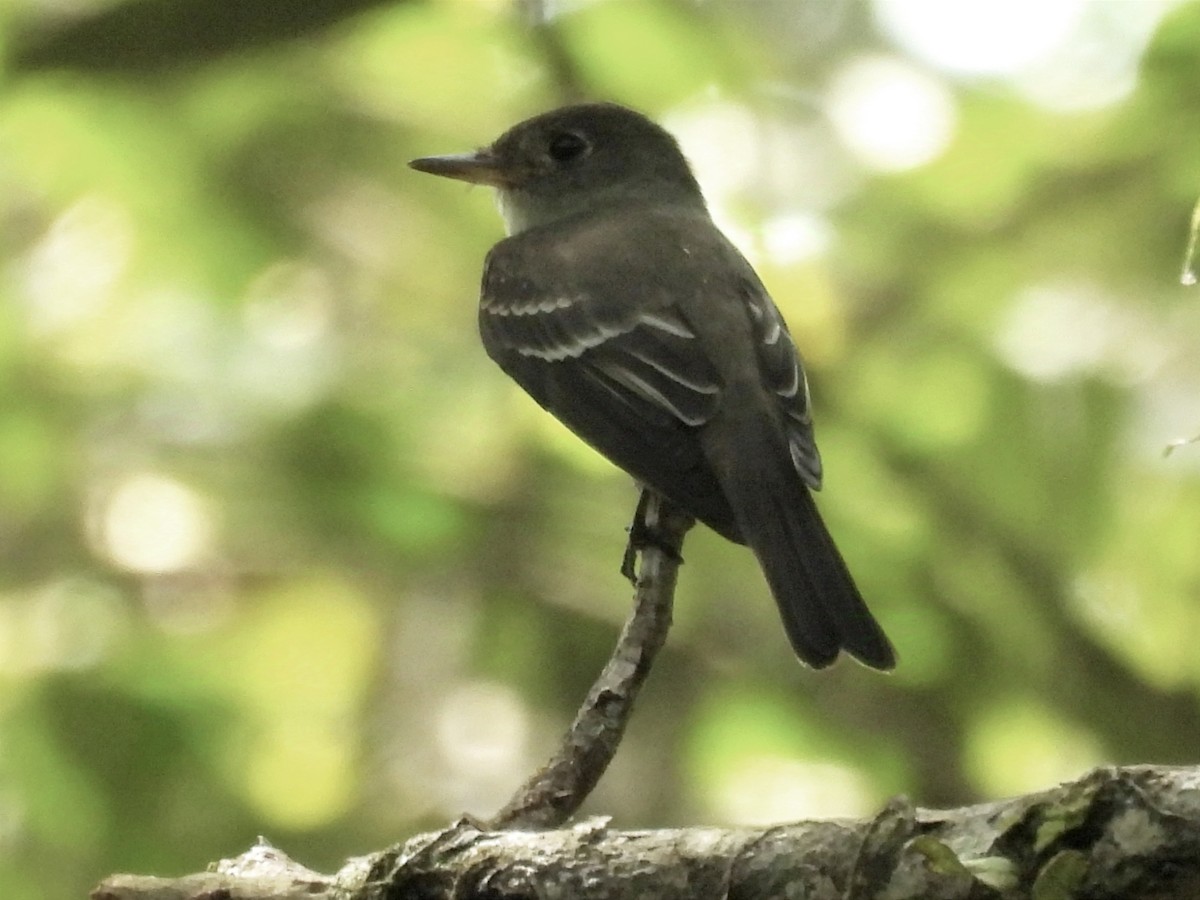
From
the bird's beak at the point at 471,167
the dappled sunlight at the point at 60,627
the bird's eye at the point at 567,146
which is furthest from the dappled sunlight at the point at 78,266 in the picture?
the bird's eye at the point at 567,146

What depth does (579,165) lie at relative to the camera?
3.58 metres

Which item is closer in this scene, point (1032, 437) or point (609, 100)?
point (1032, 437)

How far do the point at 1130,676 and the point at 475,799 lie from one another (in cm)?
154

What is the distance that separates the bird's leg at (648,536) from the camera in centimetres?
246

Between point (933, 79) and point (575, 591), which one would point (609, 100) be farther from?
point (575, 591)

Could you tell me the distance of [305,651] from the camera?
389 centimetres

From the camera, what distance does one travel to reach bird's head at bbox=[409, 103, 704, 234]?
351 centimetres

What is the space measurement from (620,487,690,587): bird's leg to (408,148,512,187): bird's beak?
3.04ft

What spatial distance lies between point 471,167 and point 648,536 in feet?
3.93

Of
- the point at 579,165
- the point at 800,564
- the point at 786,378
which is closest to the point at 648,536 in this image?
the point at 800,564

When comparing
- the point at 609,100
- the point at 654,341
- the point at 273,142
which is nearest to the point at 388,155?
the point at 273,142

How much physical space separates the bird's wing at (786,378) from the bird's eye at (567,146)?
0.71 meters

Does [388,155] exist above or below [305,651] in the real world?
above

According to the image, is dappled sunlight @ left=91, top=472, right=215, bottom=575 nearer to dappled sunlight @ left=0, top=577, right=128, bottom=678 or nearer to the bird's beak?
dappled sunlight @ left=0, top=577, right=128, bottom=678
